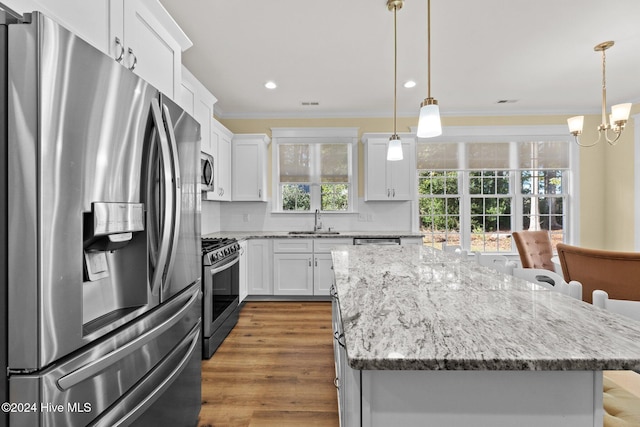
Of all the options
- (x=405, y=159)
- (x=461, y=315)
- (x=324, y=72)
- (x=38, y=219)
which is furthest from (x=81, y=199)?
(x=405, y=159)

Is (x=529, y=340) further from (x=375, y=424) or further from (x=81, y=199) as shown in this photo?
(x=81, y=199)

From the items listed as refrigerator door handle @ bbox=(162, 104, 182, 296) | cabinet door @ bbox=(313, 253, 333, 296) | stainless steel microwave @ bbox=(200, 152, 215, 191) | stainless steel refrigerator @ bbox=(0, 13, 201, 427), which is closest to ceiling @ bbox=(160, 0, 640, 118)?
stainless steel microwave @ bbox=(200, 152, 215, 191)

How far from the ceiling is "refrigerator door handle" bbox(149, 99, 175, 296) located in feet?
5.12

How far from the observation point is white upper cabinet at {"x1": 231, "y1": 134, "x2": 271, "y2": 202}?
4.52 meters

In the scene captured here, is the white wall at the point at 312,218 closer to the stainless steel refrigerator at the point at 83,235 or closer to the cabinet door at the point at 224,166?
the cabinet door at the point at 224,166

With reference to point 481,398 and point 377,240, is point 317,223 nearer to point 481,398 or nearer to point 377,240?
point 377,240

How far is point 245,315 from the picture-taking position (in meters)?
3.75

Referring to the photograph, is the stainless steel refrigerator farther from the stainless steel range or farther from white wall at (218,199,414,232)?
white wall at (218,199,414,232)

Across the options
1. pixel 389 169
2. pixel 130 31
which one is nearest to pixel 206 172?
pixel 130 31

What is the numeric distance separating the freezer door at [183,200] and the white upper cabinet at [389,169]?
3.21 metres

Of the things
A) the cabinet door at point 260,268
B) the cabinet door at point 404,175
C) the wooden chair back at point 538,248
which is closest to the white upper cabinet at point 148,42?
the cabinet door at point 260,268

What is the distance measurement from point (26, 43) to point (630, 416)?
2.00 metres

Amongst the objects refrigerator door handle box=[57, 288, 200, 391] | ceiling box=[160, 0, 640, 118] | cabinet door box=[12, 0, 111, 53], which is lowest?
refrigerator door handle box=[57, 288, 200, 391]

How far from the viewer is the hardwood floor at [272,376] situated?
189 centimetres
